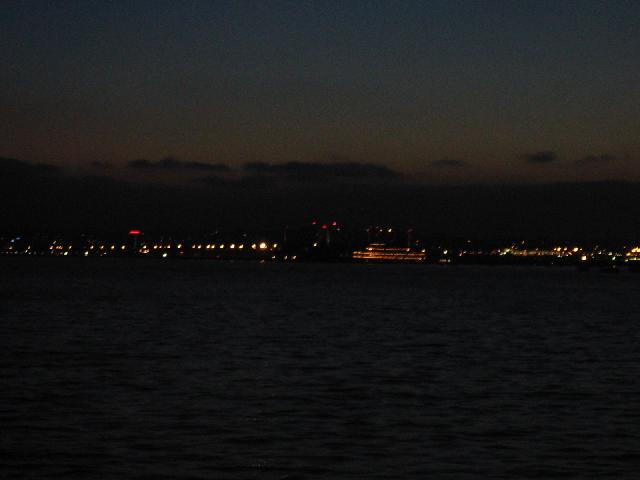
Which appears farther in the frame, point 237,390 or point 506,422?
point 237,390

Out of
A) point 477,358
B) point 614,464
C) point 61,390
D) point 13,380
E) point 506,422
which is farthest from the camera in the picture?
point 477,358

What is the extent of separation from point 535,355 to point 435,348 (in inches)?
125

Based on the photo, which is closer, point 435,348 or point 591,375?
point 591,375

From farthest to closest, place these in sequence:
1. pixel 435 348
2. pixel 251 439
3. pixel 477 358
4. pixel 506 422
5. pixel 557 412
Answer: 1. pixel 435 348
2. pixel 477 358
3. pixel 557 412
4. pixel 506 422
5. pixel 251 439

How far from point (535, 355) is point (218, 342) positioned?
9687 mm

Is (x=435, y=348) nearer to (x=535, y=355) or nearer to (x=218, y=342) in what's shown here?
(x=535, y=355)

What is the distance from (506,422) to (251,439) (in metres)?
4.42

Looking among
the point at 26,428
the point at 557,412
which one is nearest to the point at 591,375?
the point at 557,412

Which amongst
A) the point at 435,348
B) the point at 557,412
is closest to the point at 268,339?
the point at 435,348

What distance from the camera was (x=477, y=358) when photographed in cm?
3142

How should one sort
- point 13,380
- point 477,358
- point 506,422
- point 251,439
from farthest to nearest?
point 477,358
point 13,380
point 506,422
point 251,439

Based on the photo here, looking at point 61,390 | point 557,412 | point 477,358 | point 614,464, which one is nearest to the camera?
point 614,464

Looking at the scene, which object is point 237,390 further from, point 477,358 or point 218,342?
point 218,342

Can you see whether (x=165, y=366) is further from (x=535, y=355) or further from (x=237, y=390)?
(x=535, y=355)
